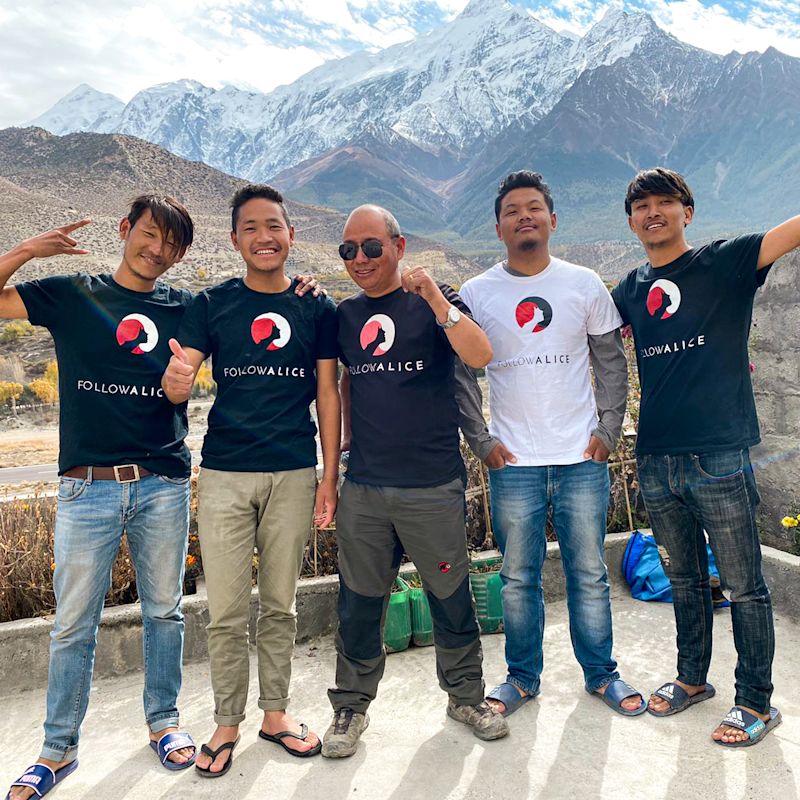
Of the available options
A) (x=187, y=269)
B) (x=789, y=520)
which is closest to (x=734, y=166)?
(x=187, y=269)

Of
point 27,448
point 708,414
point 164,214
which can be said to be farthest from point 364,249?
point 27,448

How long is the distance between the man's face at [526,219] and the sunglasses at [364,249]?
0.68m

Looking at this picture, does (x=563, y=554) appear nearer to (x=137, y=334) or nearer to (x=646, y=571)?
(x=646, y=571)

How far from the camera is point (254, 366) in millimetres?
3115

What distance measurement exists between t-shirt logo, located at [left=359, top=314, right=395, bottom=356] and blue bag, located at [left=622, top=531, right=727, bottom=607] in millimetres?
2614

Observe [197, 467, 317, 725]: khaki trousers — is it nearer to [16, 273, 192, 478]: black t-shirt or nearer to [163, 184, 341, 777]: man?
[163, 184, 341, 777]: man

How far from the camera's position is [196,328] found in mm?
3123

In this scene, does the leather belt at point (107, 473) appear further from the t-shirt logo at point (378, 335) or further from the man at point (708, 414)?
the man at point (708, 414)

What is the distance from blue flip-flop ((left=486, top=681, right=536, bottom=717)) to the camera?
11.3ft

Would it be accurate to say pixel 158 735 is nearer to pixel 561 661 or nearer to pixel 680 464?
pixel 561 661

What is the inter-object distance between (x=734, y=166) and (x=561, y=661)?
8244 inches

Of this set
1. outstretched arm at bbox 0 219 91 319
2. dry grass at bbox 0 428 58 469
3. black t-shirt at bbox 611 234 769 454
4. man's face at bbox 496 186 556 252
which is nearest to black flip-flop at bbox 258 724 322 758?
black t-shirt at bbox 611 234 769 454

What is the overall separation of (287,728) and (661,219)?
279cm

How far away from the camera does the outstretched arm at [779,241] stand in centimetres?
299
